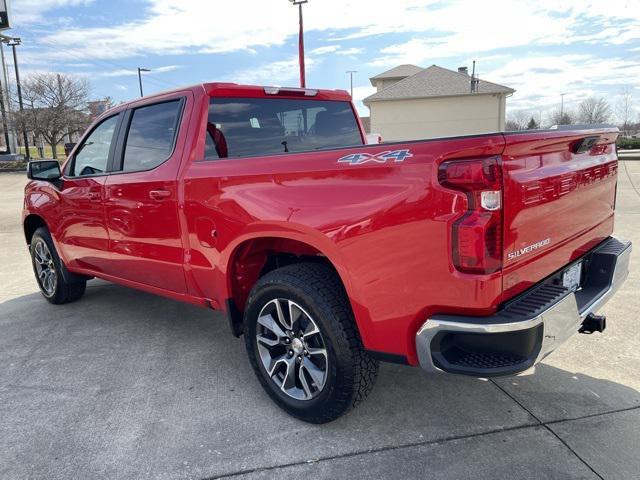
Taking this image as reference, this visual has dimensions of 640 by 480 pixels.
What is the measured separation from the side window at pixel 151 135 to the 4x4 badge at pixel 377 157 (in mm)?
1560

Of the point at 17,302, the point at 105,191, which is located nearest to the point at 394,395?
the point at 105,191

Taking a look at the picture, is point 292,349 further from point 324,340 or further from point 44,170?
point 44,170

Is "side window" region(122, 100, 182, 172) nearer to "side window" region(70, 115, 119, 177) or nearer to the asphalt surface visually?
"side window" region(70, 115, 119, 177)

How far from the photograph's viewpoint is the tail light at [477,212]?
200 centimetres

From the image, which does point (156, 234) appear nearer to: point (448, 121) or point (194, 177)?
point (194, 177)

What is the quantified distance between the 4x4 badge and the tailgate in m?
0.41

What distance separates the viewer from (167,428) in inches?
112

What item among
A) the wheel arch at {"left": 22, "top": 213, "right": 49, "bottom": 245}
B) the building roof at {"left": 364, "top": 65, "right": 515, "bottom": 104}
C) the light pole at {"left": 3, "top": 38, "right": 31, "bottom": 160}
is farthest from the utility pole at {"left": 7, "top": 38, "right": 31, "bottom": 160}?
the wheel arch at {"left": 22, "top": 213, "right": 49, "bottom": 245}

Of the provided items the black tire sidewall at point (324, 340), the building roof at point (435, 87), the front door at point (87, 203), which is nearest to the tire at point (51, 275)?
the front door at point (87, 203)

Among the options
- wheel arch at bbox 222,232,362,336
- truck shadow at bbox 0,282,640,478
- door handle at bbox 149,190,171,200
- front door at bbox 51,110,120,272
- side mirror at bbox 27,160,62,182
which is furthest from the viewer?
side mirror at bbox 27,160,62,182

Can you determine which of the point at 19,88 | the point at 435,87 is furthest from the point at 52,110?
the point at 435,87

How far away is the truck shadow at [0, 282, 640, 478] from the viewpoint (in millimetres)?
2623

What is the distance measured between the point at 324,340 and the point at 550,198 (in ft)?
4.21

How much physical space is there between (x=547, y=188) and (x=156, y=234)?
8.14 ft
